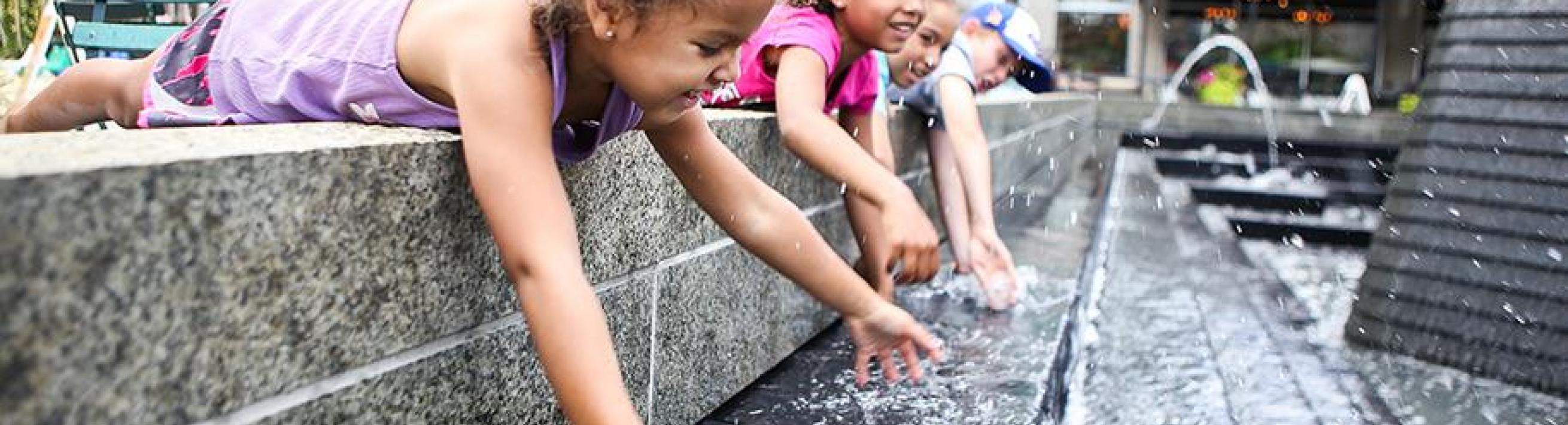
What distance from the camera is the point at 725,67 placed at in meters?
1.78

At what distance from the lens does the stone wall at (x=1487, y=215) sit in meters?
3.53

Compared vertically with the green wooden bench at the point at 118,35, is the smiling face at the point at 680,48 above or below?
above

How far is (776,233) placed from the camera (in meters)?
2.31

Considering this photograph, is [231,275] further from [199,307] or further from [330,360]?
[330,360]

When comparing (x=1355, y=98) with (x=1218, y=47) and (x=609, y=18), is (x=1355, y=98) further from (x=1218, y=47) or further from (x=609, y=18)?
(x=609, y=18)

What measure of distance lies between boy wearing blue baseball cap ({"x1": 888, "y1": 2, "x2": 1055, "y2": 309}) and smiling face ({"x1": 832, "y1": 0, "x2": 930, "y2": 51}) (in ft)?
2.89

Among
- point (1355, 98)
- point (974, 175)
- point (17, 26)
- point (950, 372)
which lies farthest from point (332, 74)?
point (1355, 98)

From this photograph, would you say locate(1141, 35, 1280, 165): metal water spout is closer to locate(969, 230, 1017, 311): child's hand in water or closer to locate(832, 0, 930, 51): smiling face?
locate(969, 230, 1017, 311): child's hand in water

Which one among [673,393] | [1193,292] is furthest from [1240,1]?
[673,393]

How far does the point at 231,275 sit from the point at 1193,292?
12.7ft

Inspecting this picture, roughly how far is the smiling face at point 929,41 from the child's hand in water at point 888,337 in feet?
4.36

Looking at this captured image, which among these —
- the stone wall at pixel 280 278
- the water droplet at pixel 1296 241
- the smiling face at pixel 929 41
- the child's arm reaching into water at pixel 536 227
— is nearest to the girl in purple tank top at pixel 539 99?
the child's arm reaching into water at pixel 536 227

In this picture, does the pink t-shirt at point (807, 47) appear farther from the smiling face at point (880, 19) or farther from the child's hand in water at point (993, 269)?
the child's hand in water at point (993, 269)

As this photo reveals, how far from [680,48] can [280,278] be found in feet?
1.95
